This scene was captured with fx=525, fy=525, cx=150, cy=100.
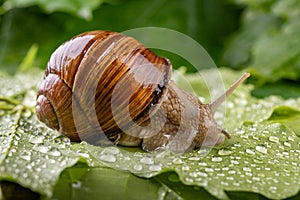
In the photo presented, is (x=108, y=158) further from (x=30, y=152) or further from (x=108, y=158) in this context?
(x=30, y=152)

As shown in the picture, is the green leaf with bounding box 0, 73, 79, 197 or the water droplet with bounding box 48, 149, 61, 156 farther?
the water droplet with bounding box 48, 149, 61, 156

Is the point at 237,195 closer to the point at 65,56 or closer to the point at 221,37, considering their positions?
the point at 65,56

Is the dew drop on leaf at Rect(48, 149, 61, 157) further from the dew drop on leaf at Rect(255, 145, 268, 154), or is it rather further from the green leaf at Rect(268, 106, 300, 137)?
the green leaf at Rect(268, 106, 300, 137)

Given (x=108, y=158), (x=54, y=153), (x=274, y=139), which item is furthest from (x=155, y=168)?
(x=274, y=139)

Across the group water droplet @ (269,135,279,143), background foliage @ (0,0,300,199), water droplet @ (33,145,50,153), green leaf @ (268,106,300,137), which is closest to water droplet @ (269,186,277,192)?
background foliage @ (0,0,300,199)

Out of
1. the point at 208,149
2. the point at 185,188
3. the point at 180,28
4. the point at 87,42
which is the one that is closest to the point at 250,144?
the point at 208,149

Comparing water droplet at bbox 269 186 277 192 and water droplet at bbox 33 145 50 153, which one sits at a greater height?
water droplet at bbox 269 186 277 192

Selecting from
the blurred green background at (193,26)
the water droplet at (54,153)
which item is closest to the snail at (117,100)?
the water droplet at (54,153)
